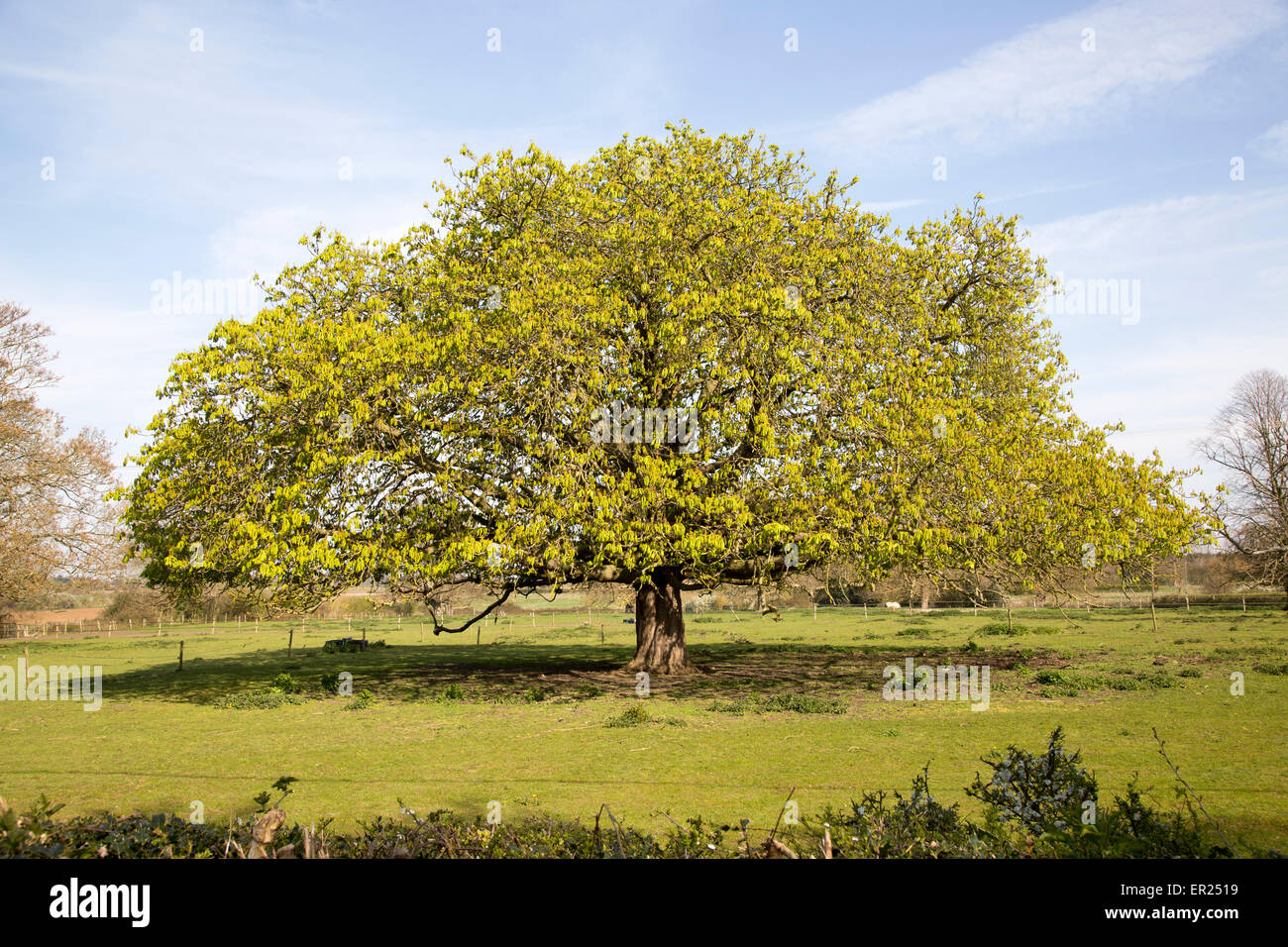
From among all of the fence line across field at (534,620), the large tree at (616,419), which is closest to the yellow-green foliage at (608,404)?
the large tree at (616,419)

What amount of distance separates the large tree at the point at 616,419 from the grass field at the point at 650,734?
3.48 meters

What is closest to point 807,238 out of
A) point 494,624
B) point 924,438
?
point 924,438

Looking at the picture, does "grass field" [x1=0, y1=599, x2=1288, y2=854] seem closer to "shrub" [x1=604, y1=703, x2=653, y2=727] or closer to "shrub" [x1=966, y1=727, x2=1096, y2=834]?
"shrub" [x1=604, y1=703, x2=653, y2=727]

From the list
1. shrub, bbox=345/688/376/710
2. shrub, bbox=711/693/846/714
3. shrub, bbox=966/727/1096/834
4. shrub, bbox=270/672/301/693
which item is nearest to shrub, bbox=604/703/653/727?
shrub, bbox=711/693/846/714

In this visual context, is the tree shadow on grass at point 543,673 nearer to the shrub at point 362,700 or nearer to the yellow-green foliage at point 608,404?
the shrub at point 362,700

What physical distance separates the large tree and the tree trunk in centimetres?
299

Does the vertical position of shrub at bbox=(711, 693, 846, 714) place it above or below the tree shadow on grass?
above

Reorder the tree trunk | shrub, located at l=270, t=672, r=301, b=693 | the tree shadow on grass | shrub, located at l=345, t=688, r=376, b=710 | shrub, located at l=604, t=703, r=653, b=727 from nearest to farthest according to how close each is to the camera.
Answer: shrub, located at l=604, t=703, r=653, b=727, shrub, located at l=345, t=688, r=376, b=710, the tree shadow on grass, shrub, located at l=270, t=672, r=301, b=693, the tree trunk

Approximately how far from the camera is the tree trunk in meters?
26.5

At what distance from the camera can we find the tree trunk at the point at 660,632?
26.5 m

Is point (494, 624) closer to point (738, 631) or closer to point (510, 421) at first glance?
point (738, 631)
